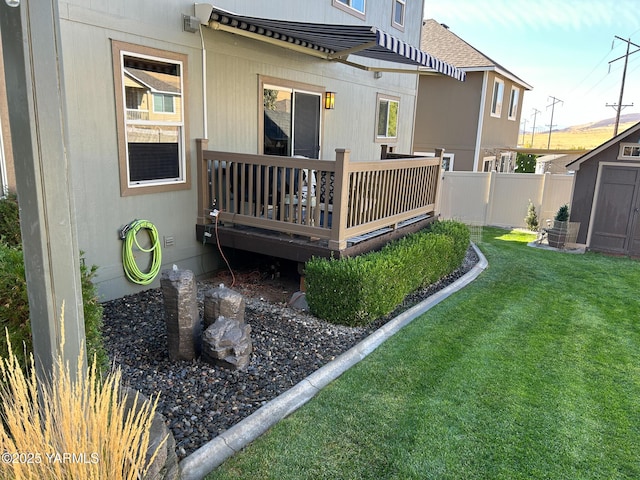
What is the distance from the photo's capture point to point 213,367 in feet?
12.4

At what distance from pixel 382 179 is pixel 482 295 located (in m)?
2.17

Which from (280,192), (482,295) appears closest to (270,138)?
(280,192)

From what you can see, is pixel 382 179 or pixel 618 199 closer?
pixel 382 179

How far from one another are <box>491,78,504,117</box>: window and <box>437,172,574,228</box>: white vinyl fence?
5.27m

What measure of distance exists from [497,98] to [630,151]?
29.1 feet

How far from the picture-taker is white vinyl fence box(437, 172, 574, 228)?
12.5 m

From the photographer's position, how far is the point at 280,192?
5789mm

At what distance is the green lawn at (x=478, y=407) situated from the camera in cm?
283

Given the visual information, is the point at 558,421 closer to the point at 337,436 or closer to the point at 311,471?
the point at 337,436

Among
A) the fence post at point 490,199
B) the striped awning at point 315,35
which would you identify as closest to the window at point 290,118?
the striped awning at point 315,35

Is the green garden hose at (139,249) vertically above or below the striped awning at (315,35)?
below

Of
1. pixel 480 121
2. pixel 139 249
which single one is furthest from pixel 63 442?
pixel 480 121

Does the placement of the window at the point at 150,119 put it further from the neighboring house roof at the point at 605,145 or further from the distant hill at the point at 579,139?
the distant hill at the point at 579,139

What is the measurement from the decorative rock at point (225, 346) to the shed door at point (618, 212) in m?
9.19
